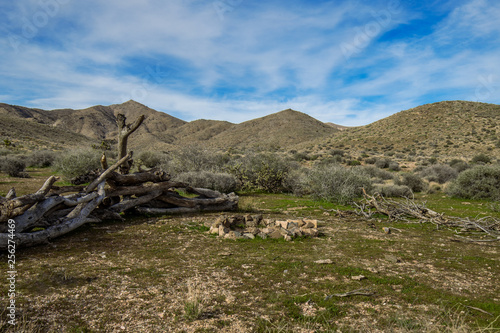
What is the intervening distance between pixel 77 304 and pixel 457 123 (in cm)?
5545

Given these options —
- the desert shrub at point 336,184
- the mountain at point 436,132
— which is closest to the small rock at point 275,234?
the desert shrub at point 336,184

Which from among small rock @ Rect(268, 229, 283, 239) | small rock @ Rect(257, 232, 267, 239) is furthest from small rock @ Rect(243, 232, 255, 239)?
small rock @ Rect(268, 229, 283, 239)

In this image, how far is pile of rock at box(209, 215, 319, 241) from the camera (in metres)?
6.75

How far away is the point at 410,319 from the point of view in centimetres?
329

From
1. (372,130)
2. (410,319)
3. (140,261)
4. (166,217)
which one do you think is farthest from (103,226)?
(372,130)

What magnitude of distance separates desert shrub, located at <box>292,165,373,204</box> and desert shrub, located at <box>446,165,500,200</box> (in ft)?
17.5

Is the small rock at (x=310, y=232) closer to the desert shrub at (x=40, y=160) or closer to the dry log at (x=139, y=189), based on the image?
the dry log at (x=139, y=189)

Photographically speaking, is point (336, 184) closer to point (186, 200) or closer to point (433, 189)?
point (186, 200)

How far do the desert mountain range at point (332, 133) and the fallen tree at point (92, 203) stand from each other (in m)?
11.9

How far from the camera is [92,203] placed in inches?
274

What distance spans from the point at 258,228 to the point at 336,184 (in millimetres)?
7056

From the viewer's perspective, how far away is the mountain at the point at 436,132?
36250 mm

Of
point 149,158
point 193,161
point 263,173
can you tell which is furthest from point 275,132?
point 263,173

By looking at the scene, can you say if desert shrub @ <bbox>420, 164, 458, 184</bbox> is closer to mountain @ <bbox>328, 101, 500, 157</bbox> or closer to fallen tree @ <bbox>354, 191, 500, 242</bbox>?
fallen tree @ <bbox>354, 191, 500, 242</bbox>
